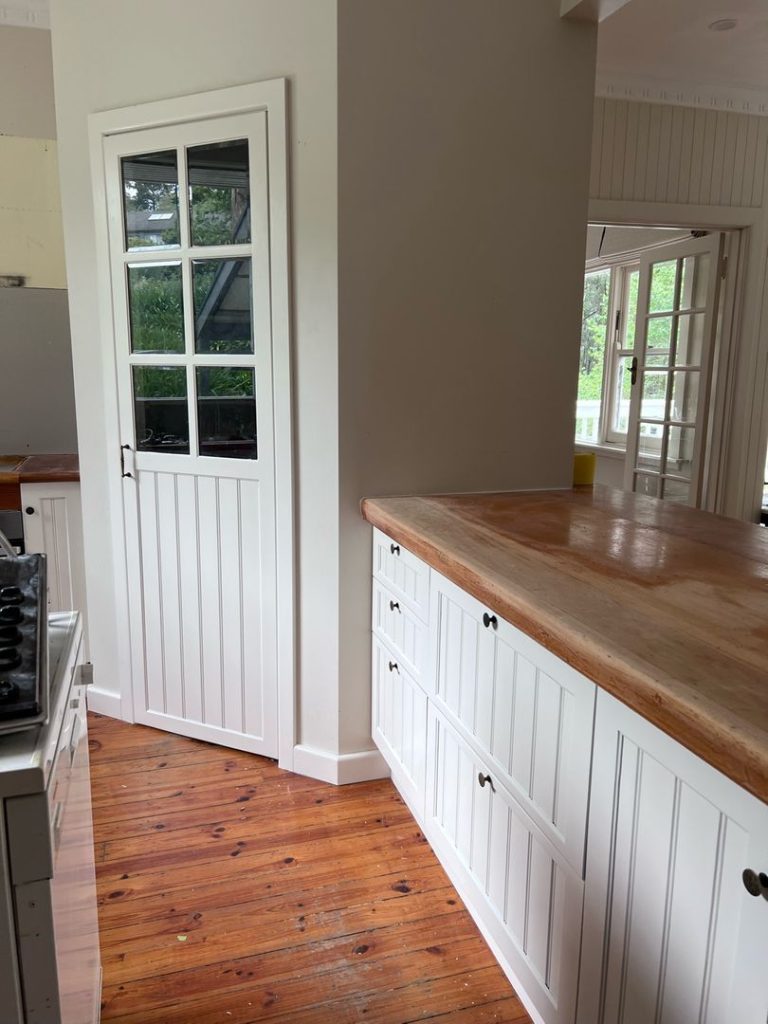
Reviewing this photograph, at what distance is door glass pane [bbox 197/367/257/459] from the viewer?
230 cm

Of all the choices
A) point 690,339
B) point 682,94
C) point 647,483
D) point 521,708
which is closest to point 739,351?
point 690,339

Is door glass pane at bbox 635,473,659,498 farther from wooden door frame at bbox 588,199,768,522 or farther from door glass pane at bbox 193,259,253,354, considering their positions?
door glass pane at bbox 193,259,253,354

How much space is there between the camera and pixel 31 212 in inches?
128

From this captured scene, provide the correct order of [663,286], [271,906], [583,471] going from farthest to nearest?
[663,286] < [583,471] < [271,906]

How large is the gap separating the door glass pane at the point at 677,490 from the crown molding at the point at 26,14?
146 inches

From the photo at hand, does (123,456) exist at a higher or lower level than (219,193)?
lower

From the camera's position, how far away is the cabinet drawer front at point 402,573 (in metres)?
1.84

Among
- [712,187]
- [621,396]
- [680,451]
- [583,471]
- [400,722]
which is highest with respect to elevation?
[712,187]

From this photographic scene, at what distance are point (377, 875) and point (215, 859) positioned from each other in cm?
44

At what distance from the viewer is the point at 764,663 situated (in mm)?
954

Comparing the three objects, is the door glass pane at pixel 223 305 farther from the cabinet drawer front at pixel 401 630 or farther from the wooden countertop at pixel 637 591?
the cabinet drawer front at pixel 401 630

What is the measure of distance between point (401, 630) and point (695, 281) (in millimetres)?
3013

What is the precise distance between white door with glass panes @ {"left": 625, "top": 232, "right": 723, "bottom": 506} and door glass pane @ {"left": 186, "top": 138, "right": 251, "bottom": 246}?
8.88 feet

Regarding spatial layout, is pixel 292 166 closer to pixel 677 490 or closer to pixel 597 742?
pixel 597 742
